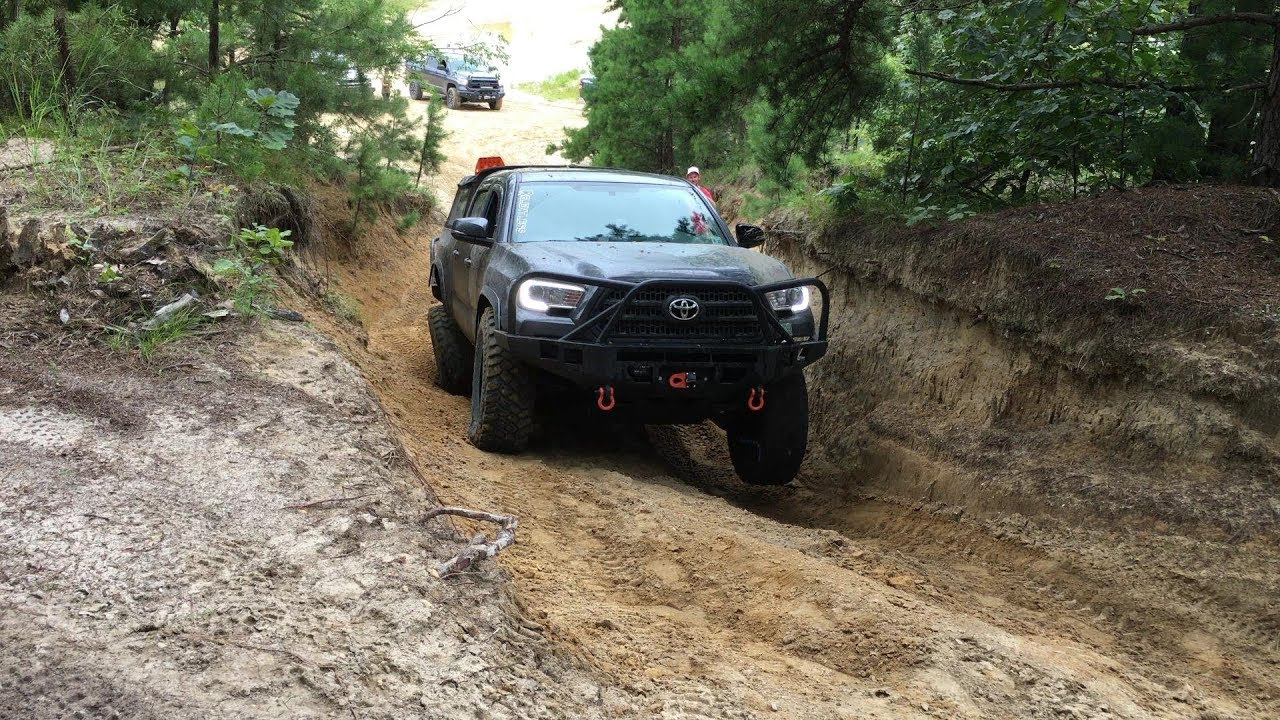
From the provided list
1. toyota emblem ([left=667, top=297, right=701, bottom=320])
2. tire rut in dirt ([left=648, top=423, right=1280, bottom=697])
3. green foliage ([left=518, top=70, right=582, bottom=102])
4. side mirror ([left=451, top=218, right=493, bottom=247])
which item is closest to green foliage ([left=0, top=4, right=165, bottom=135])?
side mirror ([left=451, top=218, right=493, bottom=247])

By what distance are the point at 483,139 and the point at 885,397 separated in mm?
23325

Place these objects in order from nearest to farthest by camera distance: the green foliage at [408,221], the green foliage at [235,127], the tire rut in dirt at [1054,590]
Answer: the tire rut in dirt at [1054,590] < the green foliage at [235,127] < the green foliage at [408,221]

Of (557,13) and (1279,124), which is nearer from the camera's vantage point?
(1279,124)

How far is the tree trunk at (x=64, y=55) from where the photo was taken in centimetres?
879

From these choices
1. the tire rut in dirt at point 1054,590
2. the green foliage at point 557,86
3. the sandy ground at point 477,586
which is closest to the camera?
the sandy ground at point 477,586

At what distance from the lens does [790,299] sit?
255 inches

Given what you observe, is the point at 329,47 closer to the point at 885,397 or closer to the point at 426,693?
the point at 885,397

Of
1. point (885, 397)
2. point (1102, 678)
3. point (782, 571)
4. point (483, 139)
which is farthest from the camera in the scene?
point (483, 139)

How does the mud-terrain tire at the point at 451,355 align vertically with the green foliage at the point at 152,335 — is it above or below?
below

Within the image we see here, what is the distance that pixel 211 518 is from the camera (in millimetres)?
4180

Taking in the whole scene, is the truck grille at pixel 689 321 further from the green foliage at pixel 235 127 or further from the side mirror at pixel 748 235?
the green foliage at pixel 235 127

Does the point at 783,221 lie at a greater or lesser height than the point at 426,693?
greater

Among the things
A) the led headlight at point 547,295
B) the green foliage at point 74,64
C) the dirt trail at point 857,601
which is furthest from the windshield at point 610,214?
the green foliage at point 74,64

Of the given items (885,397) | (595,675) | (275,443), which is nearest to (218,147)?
(275,443)
